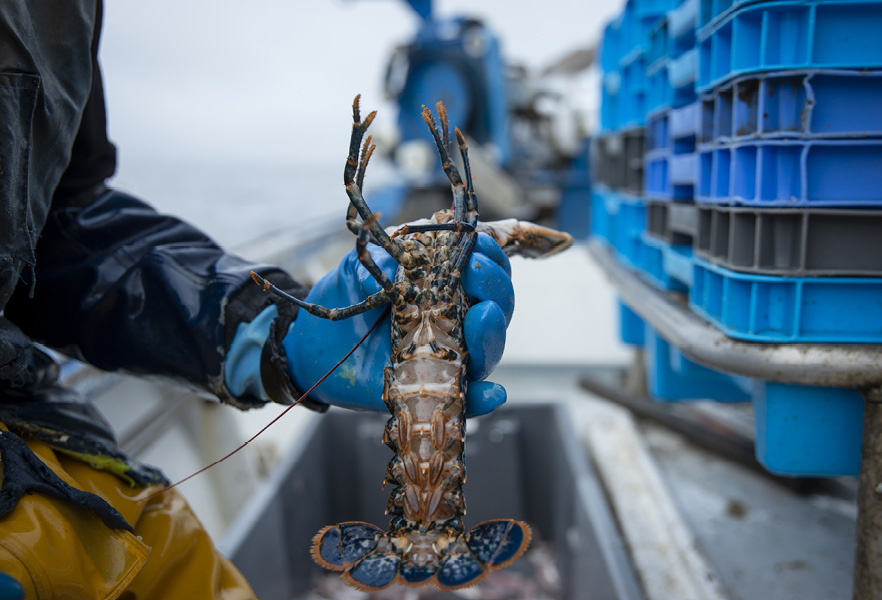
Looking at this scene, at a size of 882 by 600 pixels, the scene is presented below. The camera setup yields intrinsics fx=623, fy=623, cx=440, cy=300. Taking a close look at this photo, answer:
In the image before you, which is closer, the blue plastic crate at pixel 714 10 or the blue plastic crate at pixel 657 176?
the blue plastic crate at pixel 714 10

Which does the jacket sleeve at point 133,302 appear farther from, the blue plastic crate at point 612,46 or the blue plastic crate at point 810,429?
the blue plastic crate at point 612,46

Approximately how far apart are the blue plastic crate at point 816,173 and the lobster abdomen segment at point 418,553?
84cm

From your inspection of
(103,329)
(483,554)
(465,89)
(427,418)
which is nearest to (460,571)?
(483,554)

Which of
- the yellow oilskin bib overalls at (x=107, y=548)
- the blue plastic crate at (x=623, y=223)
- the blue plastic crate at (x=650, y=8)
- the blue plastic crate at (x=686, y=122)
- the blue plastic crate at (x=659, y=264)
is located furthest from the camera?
the blue plastic crate at (x=623, y=223)

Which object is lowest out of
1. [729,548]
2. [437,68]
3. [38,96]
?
[729,548]

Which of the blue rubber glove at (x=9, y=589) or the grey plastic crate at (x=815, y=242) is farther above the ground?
the grey plastic crate at (x=815, y=242)

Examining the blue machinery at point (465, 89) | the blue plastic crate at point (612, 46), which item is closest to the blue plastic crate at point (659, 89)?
the blue plastic crate at point (612, 46)

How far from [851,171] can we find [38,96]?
151 cm

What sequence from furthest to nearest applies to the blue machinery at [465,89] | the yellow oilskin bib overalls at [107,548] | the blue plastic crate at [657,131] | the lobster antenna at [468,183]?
the blue machinery at [465,89] < the blue plastic crate at [657,131] < the lobster antenna at [468,183] < the yellow oilskin bib overalls at [107,548]

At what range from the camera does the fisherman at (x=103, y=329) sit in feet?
3.39

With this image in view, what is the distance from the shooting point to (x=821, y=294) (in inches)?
50.4

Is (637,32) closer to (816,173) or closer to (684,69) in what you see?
(684,69)

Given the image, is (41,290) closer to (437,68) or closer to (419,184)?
(419,184)

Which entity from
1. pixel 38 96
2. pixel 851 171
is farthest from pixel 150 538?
pixel 851 171
